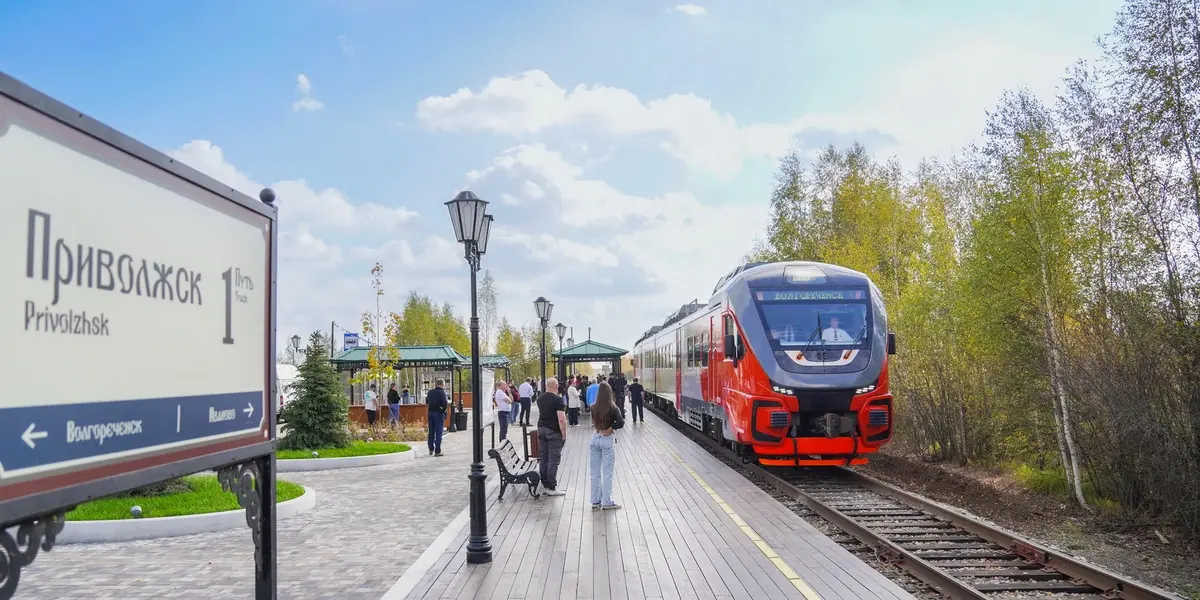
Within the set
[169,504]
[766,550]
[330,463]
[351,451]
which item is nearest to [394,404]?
[351,451]

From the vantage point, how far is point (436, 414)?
18094 mm

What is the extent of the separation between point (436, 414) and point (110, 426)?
15092 millimetres

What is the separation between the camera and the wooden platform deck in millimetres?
6457

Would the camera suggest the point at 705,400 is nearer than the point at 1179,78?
No

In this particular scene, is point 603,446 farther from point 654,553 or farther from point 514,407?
point 514,407

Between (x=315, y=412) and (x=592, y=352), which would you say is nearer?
(x=315, y=412)

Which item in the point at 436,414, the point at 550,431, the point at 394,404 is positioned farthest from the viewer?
the point at 394,404

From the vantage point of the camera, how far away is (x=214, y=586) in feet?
22.4

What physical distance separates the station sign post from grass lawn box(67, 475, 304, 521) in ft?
17.8

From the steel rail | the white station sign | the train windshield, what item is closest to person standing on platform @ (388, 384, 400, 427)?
the train windshield

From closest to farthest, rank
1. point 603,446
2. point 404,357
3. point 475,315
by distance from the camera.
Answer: point 475,315 → point 603,446 → point 404,357

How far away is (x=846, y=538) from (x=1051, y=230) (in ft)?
17.8

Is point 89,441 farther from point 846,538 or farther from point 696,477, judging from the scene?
point 696,477

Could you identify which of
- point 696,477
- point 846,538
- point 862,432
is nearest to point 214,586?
point 846,538
